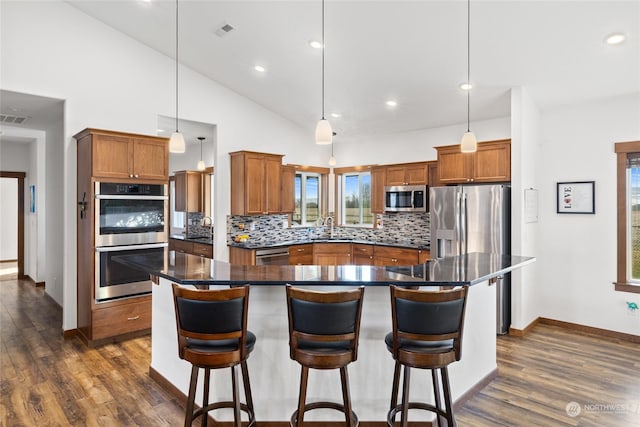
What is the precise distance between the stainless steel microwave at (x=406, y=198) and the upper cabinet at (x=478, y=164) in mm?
566

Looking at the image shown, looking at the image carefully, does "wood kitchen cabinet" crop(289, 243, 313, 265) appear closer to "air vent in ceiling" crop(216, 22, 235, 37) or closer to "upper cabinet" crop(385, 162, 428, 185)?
"upper cabinet" crop(385, 162, 428, 185)

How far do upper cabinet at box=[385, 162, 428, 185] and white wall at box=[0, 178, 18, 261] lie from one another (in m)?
9.82

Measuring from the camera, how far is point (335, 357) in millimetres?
2057

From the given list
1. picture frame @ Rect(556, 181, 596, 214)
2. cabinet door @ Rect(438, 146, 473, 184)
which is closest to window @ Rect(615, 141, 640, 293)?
picture frame @ Rect(556, 181, 596, 214)

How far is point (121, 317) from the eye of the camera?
4.31 metres

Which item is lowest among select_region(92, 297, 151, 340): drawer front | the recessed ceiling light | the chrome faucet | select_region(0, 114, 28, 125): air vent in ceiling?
select_region(92, 297, 151, 340): drawer front

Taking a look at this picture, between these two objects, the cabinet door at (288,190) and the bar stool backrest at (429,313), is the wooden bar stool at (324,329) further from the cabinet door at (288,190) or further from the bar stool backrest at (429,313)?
the cabinet door at (288,190)

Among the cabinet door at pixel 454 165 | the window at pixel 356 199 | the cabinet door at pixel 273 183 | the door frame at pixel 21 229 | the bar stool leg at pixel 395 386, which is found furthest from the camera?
the door frame at pixel 21 229

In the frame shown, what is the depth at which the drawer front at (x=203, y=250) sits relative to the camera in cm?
607

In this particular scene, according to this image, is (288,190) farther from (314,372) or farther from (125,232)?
(314,372)

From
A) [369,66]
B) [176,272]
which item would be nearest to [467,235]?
[369,66]

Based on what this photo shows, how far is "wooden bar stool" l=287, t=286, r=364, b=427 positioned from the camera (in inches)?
80.4

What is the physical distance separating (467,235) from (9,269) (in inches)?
394

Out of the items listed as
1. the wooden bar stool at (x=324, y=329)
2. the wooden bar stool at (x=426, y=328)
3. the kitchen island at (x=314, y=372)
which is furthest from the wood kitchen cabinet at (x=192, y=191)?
the wooden bar stool at (x=426, y=328)
